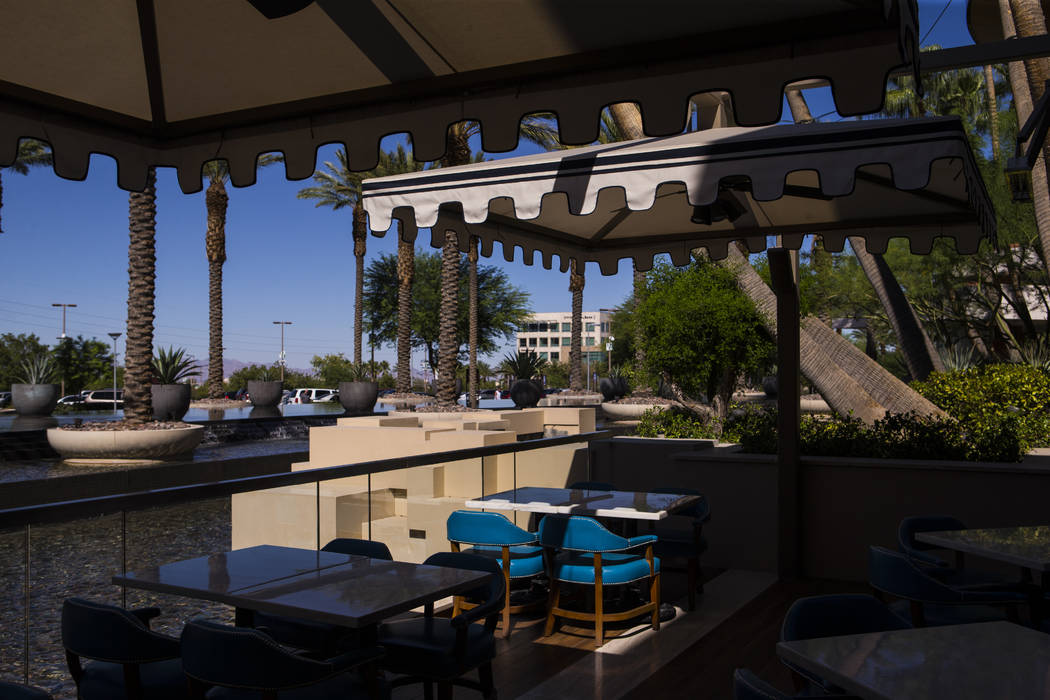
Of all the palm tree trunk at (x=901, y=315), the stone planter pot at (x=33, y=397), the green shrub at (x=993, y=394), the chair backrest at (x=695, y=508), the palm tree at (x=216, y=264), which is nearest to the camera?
the chair backrest at (x=695, y=508)

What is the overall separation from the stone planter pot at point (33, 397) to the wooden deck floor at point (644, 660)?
19414 millimetres

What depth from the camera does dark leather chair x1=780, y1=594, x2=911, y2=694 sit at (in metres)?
2.82

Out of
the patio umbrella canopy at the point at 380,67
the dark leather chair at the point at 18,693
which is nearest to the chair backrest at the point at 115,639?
the dark leather chair at the point at 18,693

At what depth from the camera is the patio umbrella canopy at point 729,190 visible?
3709 millimetres

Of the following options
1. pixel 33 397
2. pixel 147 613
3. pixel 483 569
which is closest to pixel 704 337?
pixel 483 569

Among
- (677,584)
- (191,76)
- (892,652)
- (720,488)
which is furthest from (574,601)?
(191,76)

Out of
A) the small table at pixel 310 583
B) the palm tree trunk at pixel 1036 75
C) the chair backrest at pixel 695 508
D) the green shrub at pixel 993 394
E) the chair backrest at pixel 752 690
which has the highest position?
the palm tree trunk at pixel 1036 75

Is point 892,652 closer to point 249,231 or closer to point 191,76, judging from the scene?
point 191,76

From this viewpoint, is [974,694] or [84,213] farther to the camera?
[84,213]

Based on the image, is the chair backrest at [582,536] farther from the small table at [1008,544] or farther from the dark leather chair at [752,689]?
the dark leather chair at [752,689]

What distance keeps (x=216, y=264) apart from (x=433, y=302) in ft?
55.9

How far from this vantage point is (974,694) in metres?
2.07

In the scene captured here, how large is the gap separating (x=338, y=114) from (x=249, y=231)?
365ft

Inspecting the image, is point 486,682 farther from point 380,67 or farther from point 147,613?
point 380,67
